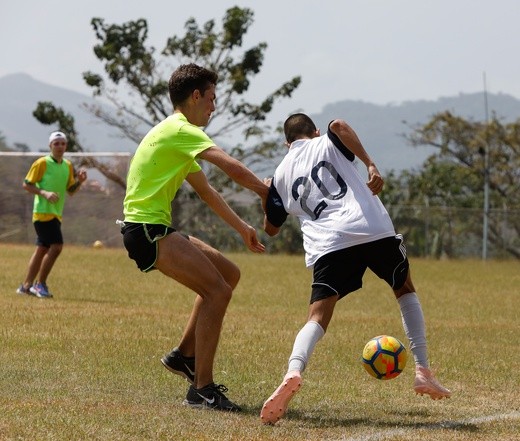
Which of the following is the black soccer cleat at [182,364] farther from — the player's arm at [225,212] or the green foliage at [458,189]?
the green foliage at [458,189]

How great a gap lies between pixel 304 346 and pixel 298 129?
144cm

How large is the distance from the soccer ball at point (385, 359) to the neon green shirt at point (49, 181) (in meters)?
9.19

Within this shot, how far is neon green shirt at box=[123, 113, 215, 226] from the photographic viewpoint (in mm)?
7750

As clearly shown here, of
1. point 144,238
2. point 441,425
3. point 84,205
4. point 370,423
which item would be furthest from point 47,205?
point 84,205

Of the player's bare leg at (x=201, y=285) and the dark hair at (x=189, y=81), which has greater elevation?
the dark hair at (x=189, y=81)

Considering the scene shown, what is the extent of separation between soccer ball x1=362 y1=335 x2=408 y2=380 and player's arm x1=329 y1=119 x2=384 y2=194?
3.63 ft

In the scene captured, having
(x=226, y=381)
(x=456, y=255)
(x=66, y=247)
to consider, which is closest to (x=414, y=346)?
(x=226, y=381)

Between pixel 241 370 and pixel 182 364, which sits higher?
pixel 182 364

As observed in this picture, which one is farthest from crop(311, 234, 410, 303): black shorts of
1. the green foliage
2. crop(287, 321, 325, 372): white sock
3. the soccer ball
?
the green foliage

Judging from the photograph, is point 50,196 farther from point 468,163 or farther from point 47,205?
point 468,163

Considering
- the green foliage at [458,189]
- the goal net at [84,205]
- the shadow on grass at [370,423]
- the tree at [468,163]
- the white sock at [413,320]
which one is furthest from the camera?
the tree at [468,163]

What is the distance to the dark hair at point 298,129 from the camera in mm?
8047

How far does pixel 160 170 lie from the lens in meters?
7.81

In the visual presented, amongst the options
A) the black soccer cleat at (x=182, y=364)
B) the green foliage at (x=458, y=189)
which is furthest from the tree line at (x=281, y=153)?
the black soccer cleat at (x=182, y=364)
